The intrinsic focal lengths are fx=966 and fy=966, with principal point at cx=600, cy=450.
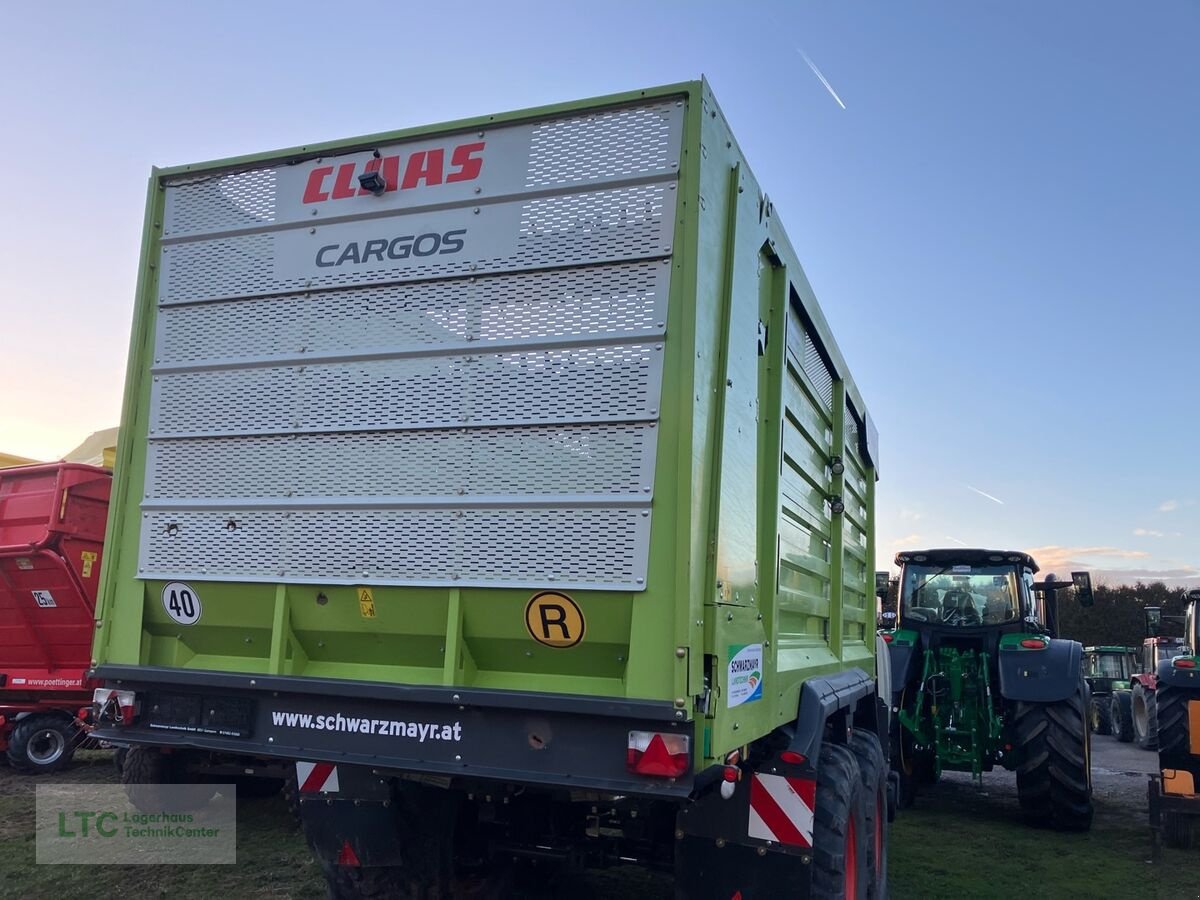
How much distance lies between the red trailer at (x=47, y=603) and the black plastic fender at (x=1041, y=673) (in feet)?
25.4

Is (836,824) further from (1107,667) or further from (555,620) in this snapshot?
(1107,667)

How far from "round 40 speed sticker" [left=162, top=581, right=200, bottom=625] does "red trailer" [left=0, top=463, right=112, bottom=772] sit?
5.42 meters

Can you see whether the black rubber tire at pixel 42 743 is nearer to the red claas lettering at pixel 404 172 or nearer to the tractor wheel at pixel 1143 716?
the red claas lettering at pixel 404 172

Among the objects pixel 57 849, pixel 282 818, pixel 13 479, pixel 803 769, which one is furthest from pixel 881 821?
pixel 13 479

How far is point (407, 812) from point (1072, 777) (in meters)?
5.92

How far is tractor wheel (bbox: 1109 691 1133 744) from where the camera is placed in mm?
16094

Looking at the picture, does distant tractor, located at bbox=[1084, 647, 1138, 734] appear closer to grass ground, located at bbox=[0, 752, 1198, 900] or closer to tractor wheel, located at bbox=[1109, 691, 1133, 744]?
tractor wheel, located at bbox=[1109, 691, 1133, 744]

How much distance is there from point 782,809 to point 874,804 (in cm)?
149

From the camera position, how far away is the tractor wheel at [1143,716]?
14.5 meters

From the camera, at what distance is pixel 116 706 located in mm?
3447

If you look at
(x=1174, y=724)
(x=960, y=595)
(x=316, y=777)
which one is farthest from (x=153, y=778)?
(x=1174, y=724)

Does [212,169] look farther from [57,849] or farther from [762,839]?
[57,849]

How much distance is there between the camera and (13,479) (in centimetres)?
878

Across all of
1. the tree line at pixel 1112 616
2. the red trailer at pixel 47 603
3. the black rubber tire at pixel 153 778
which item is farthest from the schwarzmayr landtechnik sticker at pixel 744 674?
the tree line at pixel 1112 616
